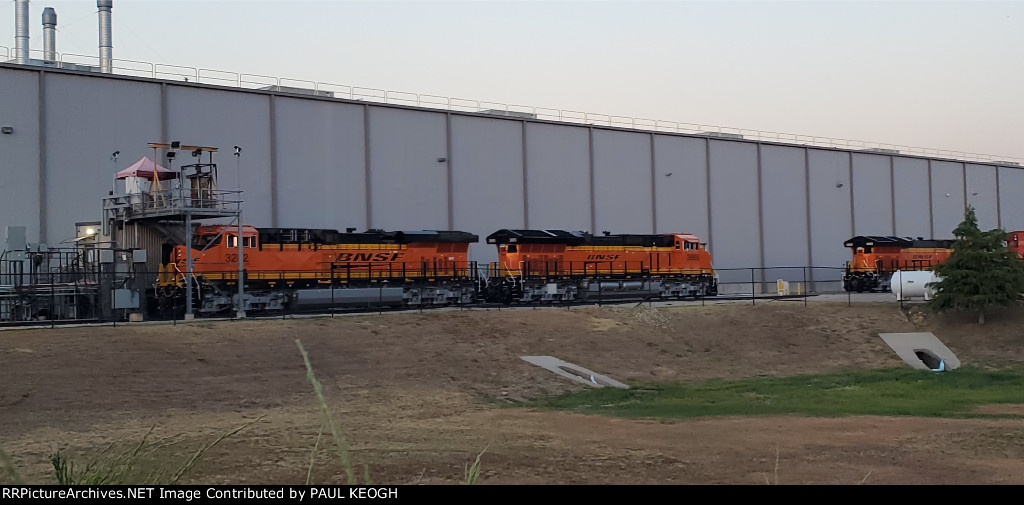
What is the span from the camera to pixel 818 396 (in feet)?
80.8

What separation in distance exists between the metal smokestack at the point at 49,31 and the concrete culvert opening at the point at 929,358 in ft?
156

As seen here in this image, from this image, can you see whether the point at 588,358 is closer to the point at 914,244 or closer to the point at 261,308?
the point at 261,308

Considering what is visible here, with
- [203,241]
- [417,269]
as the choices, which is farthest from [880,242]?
[203,241]

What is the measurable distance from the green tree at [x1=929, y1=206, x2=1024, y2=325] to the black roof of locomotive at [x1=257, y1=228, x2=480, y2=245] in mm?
20493

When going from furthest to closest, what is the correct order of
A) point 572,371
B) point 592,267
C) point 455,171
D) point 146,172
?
point 455,171 → point 592,267 → point 146,172 → point 572,371

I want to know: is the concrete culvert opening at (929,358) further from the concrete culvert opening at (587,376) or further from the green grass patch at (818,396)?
the concrete culvert opening at (587,376)

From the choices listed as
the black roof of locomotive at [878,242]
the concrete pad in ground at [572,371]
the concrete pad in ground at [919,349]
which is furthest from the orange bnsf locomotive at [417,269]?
the black roof of locomotive at [878,242]

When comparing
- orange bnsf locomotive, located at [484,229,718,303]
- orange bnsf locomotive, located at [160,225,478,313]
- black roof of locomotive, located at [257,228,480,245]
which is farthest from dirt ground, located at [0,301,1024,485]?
black roof of locomotive, located at [257,228,480,245]

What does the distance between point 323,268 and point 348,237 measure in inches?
79.1

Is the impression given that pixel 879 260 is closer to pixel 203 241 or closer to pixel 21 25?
pixel 203 241

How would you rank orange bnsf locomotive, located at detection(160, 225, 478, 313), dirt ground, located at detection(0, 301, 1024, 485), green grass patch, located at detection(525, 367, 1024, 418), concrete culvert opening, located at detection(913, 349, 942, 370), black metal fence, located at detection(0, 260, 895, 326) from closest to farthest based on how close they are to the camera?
1. dirt ground, located at detection(0, 301, 1024, 485)
2. green grass patch, located at detection(525, 367, 1024, 418)
3. black metal fence, located at detection(0, 260, 895, 326)
4. concrete culvert opening, located at detection(913, 349, 942, 370)
5. orange bnsf locomotive, located at detection(160, 225, 478, 313)

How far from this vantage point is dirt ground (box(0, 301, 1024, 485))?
14031 millimetres

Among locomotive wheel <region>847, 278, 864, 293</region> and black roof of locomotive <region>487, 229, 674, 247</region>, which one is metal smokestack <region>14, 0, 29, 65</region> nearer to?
black roof of locomotive <region>487, 229, 674, 247</region>
